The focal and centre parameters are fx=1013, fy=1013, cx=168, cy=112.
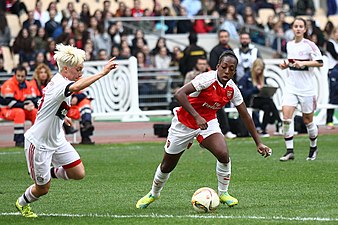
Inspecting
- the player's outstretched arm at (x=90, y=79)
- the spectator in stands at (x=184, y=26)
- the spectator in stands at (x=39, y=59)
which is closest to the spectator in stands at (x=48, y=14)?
the spectator in stands at (x=39, y=59)

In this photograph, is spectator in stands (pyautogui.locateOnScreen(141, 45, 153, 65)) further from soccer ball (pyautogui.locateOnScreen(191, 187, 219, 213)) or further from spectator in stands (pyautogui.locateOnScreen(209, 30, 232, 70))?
soccer ball (pyautogui.locateOnScreen(191, 187, 219, 213))

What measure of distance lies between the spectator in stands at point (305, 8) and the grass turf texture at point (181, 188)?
17.2 m

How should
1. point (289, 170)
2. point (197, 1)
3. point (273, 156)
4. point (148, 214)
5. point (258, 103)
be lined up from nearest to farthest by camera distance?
point (148, 214), point (289, 170), point (273, 156), point (258, 103), point (197, 1)

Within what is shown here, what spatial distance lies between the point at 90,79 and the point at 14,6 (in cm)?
2221

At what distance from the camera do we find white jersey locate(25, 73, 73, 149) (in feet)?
37.0

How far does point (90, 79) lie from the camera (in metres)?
10.7

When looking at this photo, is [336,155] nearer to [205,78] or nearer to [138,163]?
[138,163]

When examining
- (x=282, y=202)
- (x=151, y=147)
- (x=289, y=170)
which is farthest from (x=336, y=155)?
(x=282, y=202)

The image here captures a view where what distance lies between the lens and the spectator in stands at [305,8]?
124ft

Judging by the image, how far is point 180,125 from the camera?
471 inches

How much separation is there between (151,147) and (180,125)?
9.34 metres

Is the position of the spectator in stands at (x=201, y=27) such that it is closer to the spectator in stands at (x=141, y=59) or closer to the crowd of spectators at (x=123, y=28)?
the crowd of spectators at (x=123, y=28)

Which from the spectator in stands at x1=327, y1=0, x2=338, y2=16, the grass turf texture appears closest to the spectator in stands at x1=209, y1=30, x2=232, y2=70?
the grass turf texture

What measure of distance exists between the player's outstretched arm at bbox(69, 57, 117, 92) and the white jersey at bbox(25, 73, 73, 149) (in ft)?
1.16
